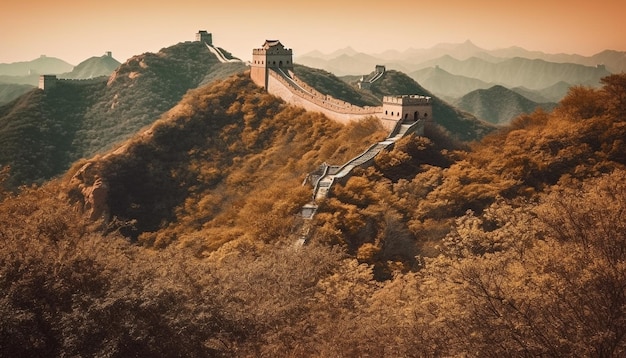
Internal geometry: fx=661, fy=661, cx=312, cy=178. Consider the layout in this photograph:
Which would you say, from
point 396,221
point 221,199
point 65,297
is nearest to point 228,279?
point 65,297

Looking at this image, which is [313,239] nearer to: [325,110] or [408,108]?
[408,108]

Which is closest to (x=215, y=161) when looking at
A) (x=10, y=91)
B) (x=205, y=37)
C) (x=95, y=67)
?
(x=205, y=37)

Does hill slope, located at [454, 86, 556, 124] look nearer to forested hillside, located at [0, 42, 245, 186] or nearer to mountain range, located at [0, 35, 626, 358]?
forested hillside, located at [0, 42, 245, 186]

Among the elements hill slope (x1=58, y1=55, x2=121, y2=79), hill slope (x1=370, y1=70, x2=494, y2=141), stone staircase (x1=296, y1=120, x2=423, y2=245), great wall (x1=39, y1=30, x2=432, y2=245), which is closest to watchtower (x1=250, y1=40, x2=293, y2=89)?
great wall (x1=39, y1=30, x2=432, y2=245)

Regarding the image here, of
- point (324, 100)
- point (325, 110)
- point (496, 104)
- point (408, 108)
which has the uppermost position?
point (496, 104)

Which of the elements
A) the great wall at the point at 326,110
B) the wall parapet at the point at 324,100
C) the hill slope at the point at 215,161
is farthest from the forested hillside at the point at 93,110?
the wall parapet at the point at 324,100

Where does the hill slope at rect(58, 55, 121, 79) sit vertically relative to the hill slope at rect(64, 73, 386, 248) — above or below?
above

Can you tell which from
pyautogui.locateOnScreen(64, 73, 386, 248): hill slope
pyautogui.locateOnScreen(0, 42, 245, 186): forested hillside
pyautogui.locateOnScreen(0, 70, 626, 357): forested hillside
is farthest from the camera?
pyautogui.locateOnScreen(0, 42, 245, 186): forested hillside
